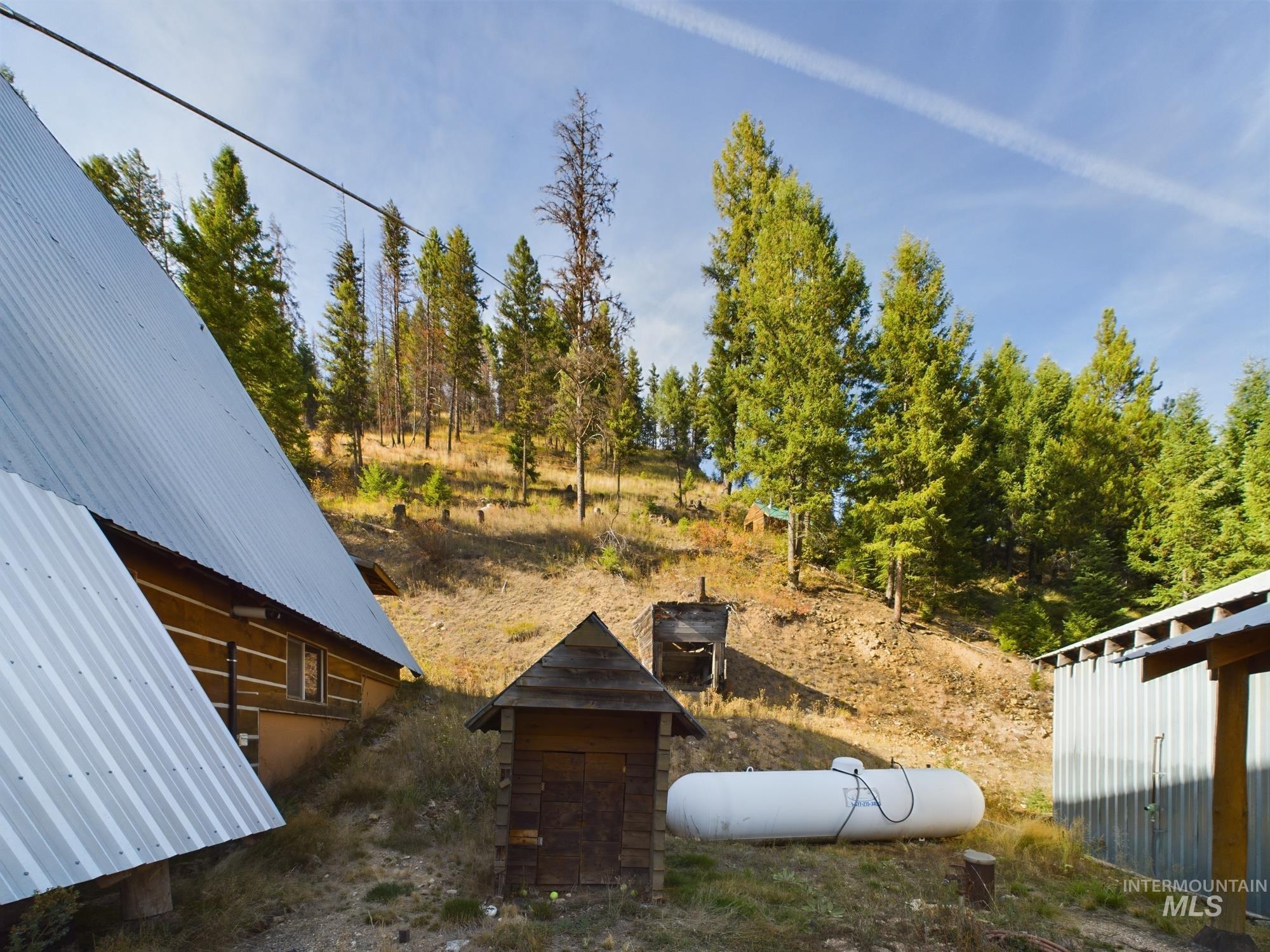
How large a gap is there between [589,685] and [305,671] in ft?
20.5

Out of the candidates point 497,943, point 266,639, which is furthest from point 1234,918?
point 266,639

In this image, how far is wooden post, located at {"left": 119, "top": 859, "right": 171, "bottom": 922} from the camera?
15.6 feet

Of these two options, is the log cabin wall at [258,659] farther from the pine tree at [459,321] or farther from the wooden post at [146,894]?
the pine tree at [459,321]

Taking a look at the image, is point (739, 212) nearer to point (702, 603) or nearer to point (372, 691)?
point (702, 603)

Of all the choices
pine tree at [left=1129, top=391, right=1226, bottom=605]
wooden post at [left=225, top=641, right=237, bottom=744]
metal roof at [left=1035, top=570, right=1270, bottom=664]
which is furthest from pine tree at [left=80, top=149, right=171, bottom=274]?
pine tree at [left=1129, top=391, right=1226, bottom=605]

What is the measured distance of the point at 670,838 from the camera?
991cm

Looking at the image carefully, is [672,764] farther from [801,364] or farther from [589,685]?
[801,364]

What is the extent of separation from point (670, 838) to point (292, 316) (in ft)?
136

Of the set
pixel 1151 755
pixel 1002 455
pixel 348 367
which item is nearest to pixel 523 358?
pixel 348 367

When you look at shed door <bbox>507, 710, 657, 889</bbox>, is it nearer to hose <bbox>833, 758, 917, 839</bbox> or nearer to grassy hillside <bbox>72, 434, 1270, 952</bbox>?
grassy hillside <bbox>72, 434, 1270, 952</bbox>

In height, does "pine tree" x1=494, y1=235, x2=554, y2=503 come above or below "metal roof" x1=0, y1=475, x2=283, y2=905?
above

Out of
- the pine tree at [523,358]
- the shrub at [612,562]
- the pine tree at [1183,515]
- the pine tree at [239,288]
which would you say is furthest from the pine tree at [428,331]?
the pine tree at [1183,515]

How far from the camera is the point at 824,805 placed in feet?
32.7

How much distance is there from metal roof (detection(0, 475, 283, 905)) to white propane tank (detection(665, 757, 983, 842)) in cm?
707
